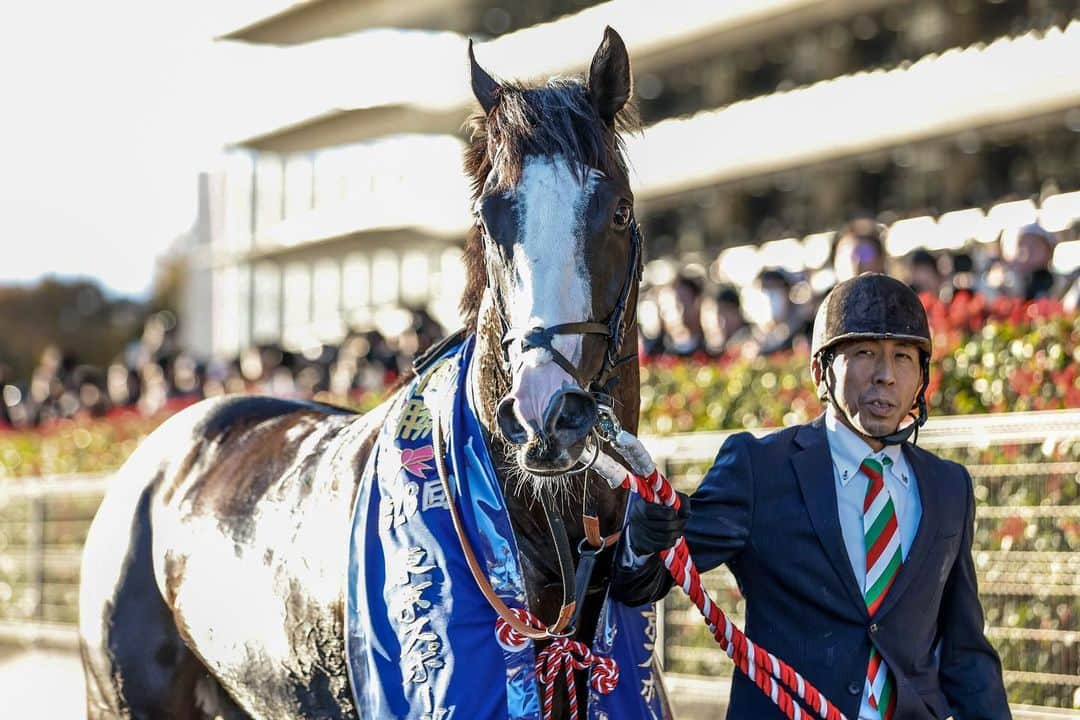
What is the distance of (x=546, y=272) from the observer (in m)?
3.68

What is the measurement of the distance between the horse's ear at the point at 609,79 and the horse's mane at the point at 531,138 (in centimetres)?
Answer: 3

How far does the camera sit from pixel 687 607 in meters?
8.44

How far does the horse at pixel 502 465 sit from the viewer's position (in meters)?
3.66

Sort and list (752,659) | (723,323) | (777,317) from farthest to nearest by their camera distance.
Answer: (723,323) < (777,317) < (752,659)

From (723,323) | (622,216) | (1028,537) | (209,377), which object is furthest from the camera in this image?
(209,377)

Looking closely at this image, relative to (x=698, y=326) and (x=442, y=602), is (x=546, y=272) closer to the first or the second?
(x=442, y=602)

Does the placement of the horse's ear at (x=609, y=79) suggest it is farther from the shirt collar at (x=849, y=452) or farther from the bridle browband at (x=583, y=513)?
the shirt collar at (x=849, y=452)

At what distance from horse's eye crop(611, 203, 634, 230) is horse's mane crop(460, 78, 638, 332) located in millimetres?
82

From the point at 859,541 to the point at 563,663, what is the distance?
88 centimetres

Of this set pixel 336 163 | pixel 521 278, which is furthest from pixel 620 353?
pixel 336 163

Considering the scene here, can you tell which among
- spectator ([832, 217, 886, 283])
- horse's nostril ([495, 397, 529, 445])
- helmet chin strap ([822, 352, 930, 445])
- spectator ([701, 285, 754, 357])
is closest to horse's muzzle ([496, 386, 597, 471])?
horse's nostril ([495, 397, 529, 445])

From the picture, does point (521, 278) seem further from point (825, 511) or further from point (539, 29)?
point (539, 29)

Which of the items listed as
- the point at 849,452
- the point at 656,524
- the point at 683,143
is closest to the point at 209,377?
the point at 849,452

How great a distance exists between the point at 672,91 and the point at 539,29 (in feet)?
9.47
